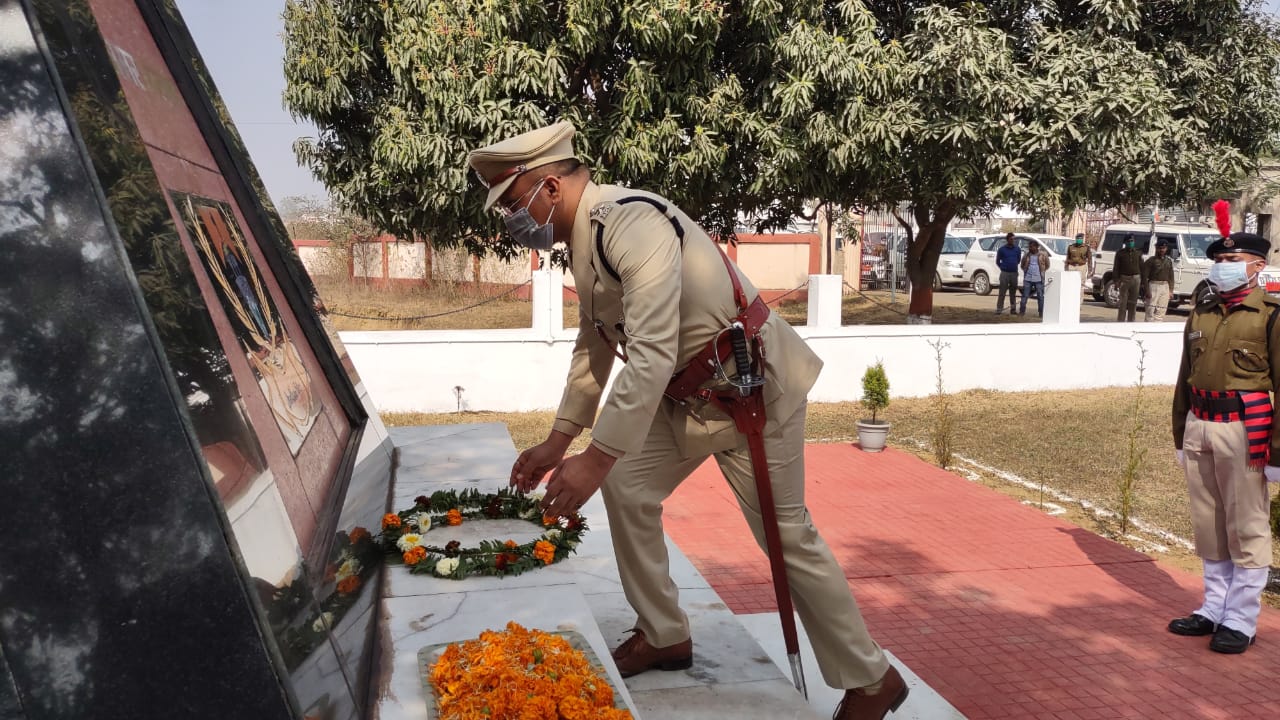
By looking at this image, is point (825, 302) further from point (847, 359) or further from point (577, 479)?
point (577, 479)

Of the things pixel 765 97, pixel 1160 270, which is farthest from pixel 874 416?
pixel 1160 270

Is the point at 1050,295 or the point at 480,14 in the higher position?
the point at 480,14

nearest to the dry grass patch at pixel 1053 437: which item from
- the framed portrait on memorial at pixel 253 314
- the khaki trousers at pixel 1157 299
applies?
the framed portrait on memorial at pixel 253 314

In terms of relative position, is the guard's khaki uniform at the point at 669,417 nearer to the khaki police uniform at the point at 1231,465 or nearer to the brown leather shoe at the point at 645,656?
the brown leather shoe at the point at 645,656

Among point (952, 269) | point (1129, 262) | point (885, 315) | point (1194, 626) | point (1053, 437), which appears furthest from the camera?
point (952, 269)

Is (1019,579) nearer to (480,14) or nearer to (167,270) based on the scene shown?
(167,270)

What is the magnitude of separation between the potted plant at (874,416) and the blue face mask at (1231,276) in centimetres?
433

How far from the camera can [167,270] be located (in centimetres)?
189

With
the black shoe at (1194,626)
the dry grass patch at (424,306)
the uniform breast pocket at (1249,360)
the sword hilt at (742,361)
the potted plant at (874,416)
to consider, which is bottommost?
the black shoe at (1194,626)

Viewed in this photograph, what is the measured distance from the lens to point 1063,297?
1225cm

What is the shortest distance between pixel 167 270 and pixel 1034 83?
36.3 ft

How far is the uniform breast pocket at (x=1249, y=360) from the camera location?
4.53 metres

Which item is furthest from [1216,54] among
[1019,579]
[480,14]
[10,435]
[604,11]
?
[10,435]

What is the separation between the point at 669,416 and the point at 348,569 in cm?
99
